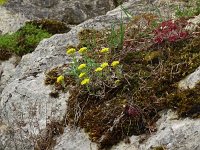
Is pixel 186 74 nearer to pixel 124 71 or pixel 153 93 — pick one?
pixel 153 93

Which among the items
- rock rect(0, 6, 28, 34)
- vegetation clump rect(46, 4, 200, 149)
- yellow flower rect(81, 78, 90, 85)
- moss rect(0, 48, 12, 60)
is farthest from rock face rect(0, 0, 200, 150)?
rock rect(0, 6, 28, 34)

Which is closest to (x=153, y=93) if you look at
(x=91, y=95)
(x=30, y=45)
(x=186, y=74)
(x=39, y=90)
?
(x=186, y=74)

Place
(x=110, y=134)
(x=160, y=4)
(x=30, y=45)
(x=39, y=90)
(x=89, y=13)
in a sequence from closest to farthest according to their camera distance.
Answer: (x=110, y=134) → (x=39, y=90) → (x=160, y=4) → (x=30, y=45) → (x=89, y=13)

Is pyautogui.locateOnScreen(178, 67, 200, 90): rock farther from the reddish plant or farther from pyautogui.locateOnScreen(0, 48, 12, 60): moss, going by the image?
pyautogui.locateOnScreen(0, 48, 12, 60): moss

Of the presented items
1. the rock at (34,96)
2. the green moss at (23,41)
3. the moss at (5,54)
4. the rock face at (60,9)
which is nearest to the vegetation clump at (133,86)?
the rock at (34,96)

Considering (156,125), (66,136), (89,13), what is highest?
(156,125)

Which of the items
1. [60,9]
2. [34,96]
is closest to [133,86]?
[34,96]

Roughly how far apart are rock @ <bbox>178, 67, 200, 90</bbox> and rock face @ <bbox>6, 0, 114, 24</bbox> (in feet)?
32.6

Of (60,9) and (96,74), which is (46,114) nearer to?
(96,74)

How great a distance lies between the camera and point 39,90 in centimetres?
639

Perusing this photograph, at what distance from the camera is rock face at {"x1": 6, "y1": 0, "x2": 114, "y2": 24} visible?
15.1 m

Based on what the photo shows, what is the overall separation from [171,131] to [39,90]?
7.52 ft

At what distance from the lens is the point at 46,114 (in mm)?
5910

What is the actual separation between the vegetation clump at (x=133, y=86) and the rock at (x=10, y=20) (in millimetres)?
7897
